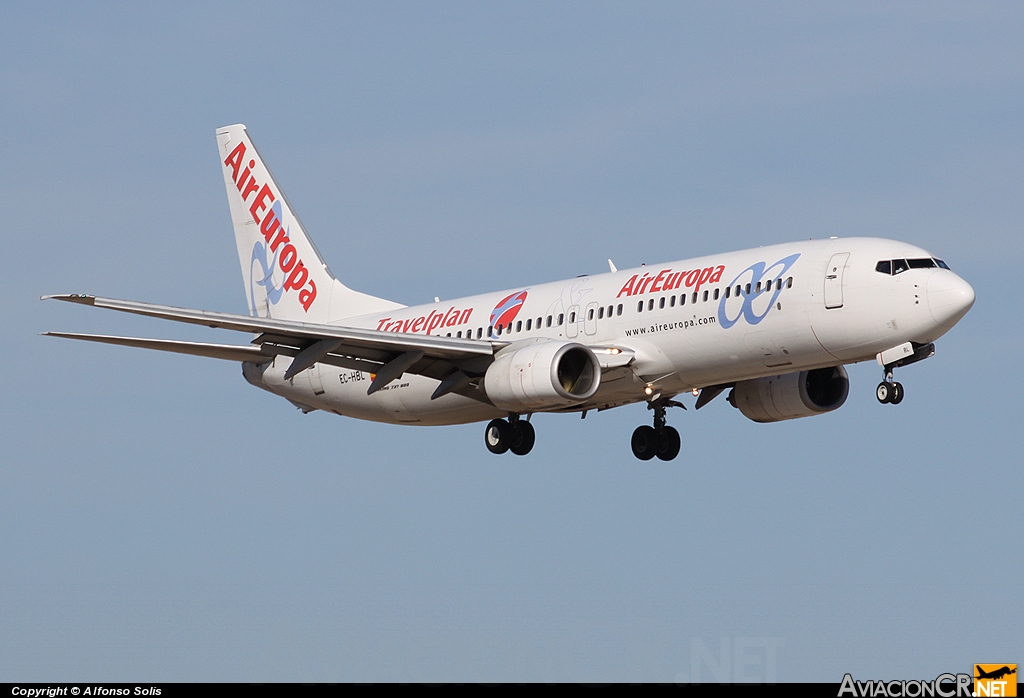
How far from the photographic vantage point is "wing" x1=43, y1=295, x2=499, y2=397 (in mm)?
42844

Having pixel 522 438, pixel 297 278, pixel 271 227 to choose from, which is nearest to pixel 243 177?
pixel 271 227

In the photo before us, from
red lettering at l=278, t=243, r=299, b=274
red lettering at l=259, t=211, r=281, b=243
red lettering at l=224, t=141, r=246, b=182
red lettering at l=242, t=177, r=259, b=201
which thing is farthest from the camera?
red lettering at l=224, t=141, r=246, b=182

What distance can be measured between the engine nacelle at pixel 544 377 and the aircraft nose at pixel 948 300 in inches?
343

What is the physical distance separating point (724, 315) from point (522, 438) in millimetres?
7616

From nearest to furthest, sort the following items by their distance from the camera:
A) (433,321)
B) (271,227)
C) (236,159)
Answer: (433,321), (271,227), (236,159)

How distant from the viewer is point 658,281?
44.8 meters

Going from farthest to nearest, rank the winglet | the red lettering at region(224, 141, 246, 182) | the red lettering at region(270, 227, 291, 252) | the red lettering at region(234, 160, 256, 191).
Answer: the red lettering at region(224, 141, 246, 182) < the red lettering at region(234, 160, 256, 191) < the red lettering at region(270, 227, 291, 252) < the winglet

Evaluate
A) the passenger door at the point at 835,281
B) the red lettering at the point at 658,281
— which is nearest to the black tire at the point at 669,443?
the red lettering at the point at 658,281

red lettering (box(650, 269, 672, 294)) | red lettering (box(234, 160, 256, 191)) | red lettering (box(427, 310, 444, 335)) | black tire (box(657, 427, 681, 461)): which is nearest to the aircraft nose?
red lettering (box(650, 269, 672, 294))

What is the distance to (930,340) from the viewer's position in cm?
4131

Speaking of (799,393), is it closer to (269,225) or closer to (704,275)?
(704,275)

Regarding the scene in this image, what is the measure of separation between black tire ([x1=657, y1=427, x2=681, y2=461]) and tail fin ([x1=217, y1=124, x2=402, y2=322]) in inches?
407

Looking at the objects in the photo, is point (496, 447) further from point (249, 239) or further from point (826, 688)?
point (826, 688)

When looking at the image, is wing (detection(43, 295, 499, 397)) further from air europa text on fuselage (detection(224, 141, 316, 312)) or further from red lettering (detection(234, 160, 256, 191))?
red lettering (detection(234, 160, 256, 191))
